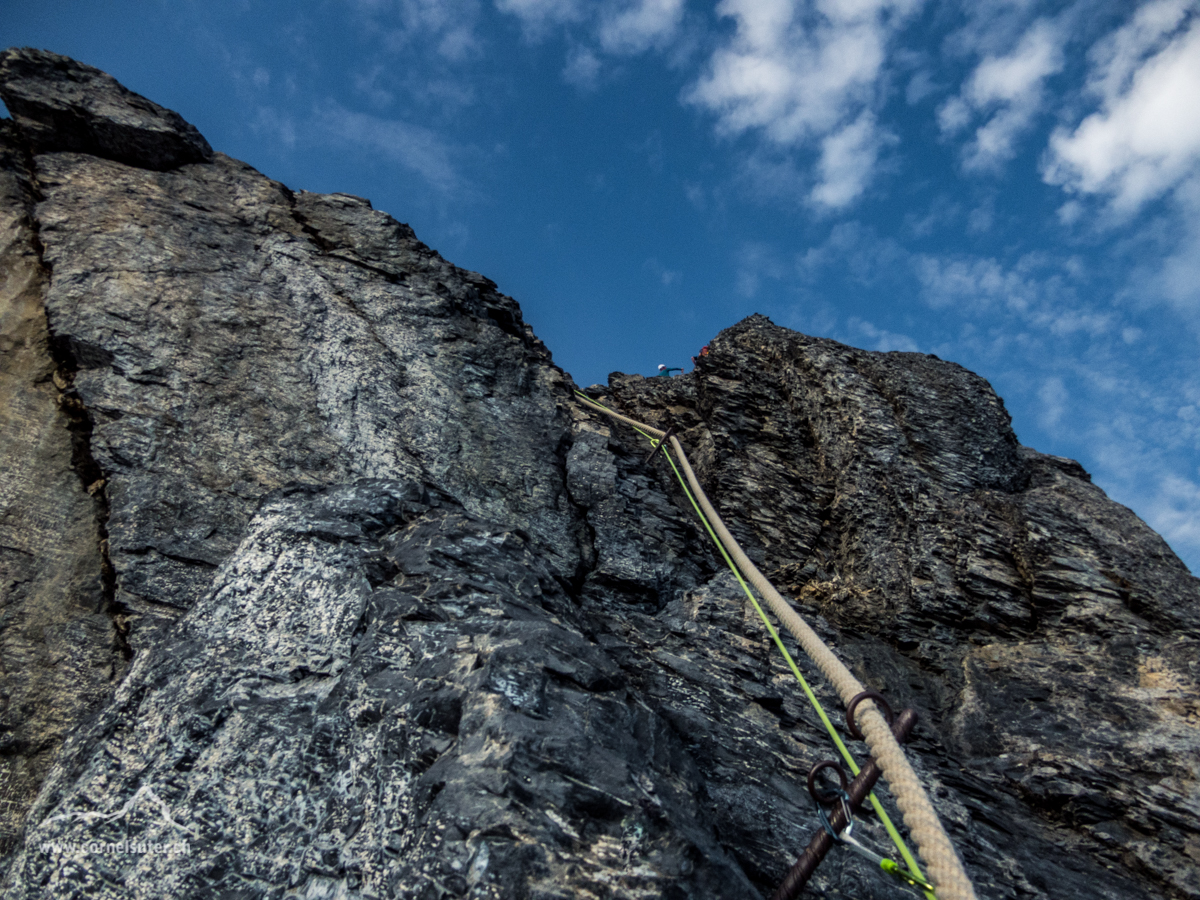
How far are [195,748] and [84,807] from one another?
464mm

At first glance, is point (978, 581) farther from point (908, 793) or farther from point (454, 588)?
point (454, 588)

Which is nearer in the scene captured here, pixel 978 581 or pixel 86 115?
pixel 978 581

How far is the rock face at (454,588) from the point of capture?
276 cm

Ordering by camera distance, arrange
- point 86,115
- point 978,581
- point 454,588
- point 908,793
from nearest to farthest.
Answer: point 908,793
point 454,588
point 978,581
point 86,115

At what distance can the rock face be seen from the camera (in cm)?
276

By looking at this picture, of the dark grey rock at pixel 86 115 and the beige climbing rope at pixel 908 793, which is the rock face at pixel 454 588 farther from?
the beige climbing rope at pixel 908 793

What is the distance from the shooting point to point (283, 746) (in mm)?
2994

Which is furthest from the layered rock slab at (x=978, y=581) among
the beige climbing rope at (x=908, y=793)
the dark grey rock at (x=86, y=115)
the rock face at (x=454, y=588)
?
the dark grey rock at (x=86, y=115)

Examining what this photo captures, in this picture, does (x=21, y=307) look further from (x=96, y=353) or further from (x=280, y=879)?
(x=280, y=879)

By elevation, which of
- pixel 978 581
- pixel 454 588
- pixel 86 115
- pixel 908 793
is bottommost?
pixel 454 588

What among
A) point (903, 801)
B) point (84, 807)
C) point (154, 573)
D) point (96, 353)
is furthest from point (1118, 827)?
point (96, 353)

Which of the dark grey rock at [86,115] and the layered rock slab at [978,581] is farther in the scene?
the dark grey rock at [86,115]

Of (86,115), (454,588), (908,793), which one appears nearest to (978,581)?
(908,793)

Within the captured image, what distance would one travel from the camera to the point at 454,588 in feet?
11.5
